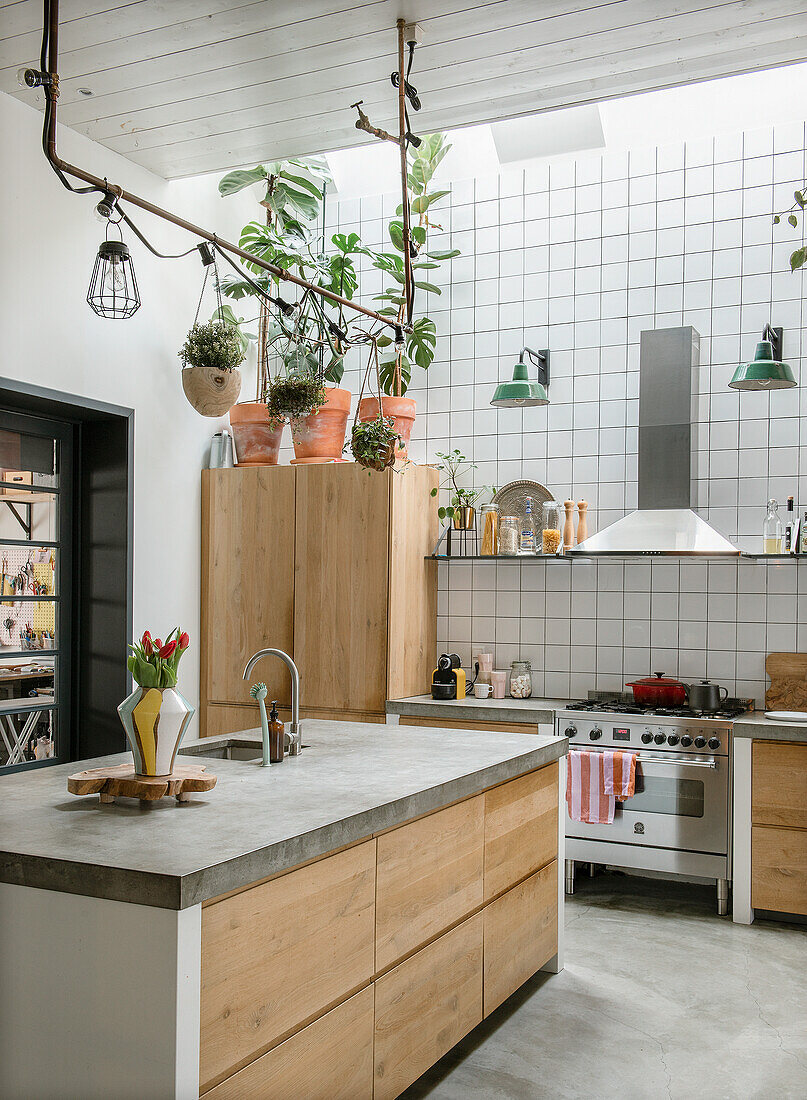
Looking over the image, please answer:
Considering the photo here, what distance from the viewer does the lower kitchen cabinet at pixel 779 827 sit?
13.9ft

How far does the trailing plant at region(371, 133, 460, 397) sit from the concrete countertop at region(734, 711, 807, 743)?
2.42 metres

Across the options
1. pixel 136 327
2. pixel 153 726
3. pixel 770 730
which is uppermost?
pixel 136 327

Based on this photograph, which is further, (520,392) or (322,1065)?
(520,392)

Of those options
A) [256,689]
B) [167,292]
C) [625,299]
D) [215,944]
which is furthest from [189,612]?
[215,944]

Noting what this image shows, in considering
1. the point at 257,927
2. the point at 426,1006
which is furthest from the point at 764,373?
the point at 257,927

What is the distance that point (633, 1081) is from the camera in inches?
113

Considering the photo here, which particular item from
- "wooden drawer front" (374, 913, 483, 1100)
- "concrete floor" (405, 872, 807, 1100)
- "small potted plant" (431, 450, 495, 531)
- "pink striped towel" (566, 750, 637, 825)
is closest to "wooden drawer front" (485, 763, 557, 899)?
"wooden drawer front" (374, 913, 483, 1100)

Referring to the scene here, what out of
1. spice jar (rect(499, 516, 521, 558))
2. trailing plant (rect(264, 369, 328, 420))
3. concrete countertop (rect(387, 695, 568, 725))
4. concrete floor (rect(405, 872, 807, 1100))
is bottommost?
concrete floor (rect(405, 872, 807, 1100))

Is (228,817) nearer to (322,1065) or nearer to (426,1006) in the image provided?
(322,1065)

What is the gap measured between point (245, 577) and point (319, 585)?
0.45 metres

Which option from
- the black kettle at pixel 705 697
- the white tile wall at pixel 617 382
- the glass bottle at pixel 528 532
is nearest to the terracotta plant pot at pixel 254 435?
the white tile wall at pixel 617 382

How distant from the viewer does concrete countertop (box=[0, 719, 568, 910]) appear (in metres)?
1.83

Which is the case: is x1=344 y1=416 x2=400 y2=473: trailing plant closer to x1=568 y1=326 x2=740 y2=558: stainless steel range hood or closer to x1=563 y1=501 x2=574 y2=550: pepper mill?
x1=568 y1=326 x2=740 y2=558: stainless steel range hood

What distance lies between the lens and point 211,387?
4398mm
